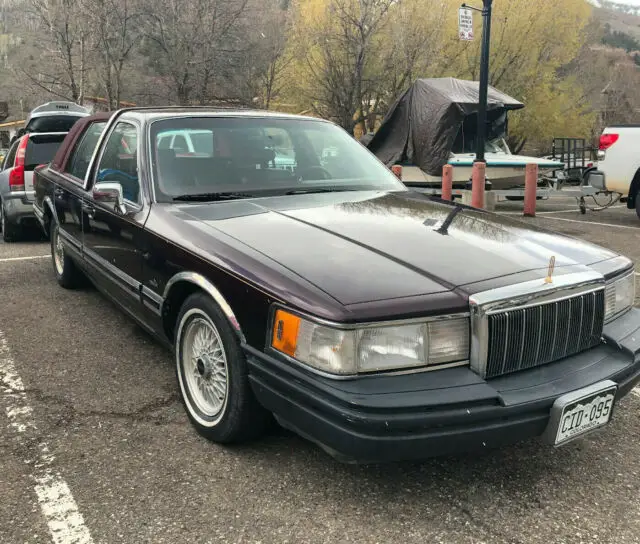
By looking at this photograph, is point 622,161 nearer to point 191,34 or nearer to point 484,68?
point 484,68

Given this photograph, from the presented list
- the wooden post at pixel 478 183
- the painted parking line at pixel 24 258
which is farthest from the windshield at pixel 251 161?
the wooden post at pixel 478 183

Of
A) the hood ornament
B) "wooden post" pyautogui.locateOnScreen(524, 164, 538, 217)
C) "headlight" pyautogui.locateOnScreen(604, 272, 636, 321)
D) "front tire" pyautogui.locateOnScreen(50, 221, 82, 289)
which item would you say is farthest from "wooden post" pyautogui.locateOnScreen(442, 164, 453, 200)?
the hood ornament

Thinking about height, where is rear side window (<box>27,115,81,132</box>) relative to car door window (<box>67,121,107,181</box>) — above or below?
above

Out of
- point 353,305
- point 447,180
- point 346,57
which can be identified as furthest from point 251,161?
point 346,57

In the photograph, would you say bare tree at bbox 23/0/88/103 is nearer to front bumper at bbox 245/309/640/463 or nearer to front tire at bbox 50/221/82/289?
front tire at bbox 50/221/82/289

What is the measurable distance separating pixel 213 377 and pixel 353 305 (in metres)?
0.95

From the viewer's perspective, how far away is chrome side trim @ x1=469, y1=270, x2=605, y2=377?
219 centimetres

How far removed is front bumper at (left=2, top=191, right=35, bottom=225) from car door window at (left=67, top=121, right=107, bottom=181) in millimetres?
3163

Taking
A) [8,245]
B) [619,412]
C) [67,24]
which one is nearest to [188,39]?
[67,24]

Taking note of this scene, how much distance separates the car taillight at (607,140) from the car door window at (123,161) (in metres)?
8.10

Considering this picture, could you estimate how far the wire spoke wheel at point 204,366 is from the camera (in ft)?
8.86

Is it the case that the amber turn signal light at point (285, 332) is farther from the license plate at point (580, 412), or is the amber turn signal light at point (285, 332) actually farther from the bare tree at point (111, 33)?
the bare tree at point (111, 33)

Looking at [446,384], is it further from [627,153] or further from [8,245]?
[627,153]

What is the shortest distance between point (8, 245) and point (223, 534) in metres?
6.98
